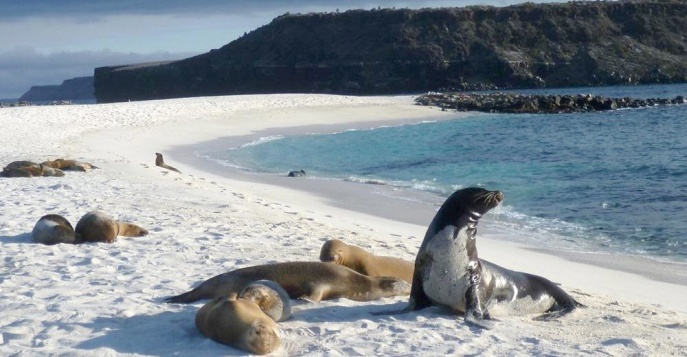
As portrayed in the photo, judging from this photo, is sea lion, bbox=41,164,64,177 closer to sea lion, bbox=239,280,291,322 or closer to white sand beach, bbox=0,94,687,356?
white sand beach, bbox=0,94,687,356

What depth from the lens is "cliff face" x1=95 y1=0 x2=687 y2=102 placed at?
83750 mm

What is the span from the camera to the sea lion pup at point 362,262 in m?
8.69

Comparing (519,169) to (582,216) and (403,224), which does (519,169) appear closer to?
(582,216)

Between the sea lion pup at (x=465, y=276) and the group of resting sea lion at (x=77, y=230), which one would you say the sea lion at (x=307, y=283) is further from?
the group of resting sea lion at (x=77, y=230)

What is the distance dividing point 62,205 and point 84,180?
321 centimetres

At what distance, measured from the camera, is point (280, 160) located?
2625 centimetres

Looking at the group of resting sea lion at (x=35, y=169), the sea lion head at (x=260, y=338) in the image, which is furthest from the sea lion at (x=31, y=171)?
the sea lion head at (x=260, y=338)

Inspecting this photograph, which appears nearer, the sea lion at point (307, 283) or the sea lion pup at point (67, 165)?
the sea lion at point (307, 283)

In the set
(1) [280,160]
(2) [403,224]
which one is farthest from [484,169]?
(2) [403,224]

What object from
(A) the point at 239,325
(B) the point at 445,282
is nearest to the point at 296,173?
(B) the point at 445,282

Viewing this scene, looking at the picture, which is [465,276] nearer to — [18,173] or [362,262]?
[362,262]

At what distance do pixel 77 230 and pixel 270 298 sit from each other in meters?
3.90

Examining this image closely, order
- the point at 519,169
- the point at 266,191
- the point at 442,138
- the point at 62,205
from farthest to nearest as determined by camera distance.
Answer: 1. the point at 442,138
2. the point at 519,169
3. the point at 266,191
4. the point at 62,205

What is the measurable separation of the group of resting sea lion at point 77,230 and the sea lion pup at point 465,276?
3859 millimetres
